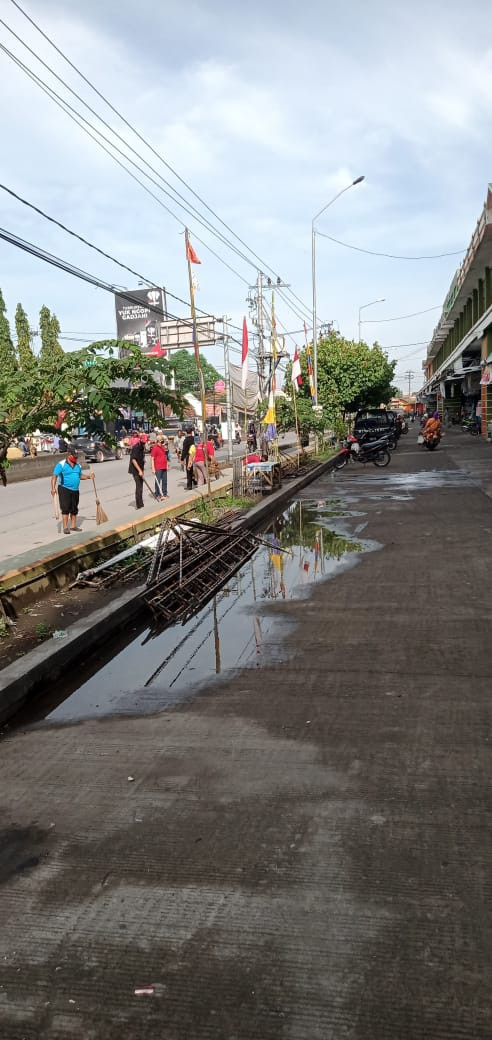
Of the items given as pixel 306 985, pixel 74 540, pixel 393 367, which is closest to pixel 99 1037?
pixel 306 985

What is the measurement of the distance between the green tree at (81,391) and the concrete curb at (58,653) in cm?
185

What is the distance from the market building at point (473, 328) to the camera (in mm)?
31058

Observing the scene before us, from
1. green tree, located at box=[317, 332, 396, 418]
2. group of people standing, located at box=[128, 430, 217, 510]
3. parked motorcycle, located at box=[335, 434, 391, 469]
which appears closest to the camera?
group of people standing, located at box=[128, 430, 217, 510]

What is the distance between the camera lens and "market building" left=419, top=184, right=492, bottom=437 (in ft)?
102

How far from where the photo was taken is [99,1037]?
2.41 m

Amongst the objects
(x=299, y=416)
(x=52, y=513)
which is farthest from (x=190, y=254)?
(x=299, y=416)

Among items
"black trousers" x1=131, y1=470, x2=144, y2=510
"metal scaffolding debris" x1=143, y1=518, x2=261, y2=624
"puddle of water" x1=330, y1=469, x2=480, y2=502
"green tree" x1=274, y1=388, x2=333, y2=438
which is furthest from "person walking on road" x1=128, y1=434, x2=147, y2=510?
"green tree" x1=274, y1=388, x2=333, y2=438

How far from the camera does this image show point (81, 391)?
5773 mm

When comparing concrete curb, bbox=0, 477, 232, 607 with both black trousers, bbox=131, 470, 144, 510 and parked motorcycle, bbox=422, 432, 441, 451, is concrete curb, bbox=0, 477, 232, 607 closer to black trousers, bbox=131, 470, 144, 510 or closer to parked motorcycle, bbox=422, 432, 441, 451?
black trousers, bbox=131, 470, 144, 510

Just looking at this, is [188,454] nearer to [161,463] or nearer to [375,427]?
[161,463]

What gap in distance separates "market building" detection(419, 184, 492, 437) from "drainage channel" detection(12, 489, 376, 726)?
67.2 ft

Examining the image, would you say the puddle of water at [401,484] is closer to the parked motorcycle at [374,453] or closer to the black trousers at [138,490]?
the parked motorcycle at [374,453]

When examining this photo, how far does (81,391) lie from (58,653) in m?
2.19

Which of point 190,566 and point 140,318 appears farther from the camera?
point 140,318
